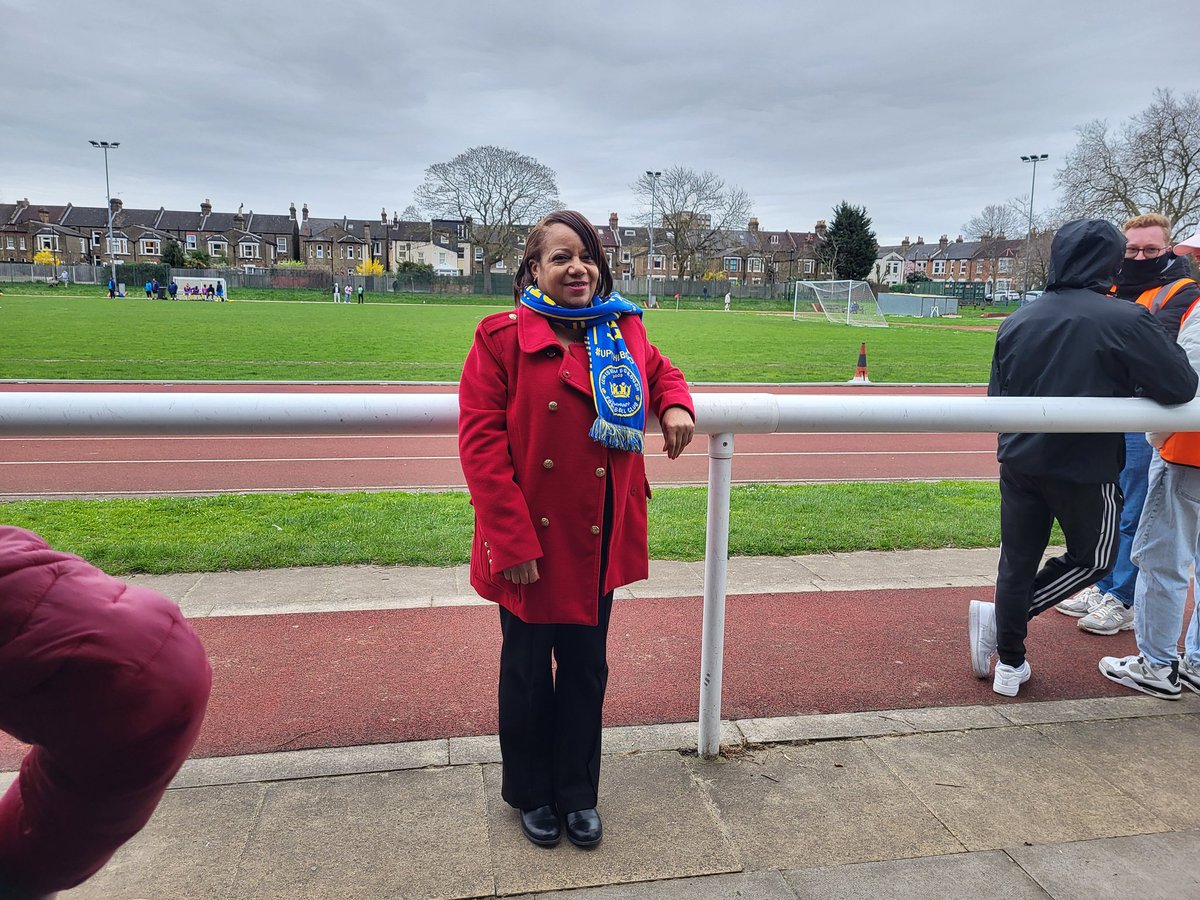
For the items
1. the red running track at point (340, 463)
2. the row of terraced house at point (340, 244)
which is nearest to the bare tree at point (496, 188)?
the row of terraced house at point (340, 244)

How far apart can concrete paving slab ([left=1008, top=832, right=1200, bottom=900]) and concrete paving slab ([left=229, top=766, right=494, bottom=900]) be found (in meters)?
1.43

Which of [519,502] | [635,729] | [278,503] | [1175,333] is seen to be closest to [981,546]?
[1175,333]

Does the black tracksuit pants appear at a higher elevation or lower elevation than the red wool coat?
lower

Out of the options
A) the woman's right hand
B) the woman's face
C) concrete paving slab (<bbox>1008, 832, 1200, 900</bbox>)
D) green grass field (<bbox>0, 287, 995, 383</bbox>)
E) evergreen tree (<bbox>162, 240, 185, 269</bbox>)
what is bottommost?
concrete paving slab (<bbox>1008, 832, 1200, 900</bbox>)

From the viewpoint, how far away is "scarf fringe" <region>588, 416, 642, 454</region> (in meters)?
2.10

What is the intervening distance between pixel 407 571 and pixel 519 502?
2.77 meters

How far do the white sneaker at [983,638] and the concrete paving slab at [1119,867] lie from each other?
1037mm

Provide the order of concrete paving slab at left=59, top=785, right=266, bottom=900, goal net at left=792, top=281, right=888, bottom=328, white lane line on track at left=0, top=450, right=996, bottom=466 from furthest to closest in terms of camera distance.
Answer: goal net at left=792, top=281, right=888, bottom=328, white lane line on track at left=0, top=450, right=996, bottom=466, concrete paving slab at left=59, top=785, right=266, bottom=900

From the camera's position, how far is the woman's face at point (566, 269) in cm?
222

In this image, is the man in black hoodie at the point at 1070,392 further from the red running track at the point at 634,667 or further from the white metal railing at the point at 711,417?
the red running track at the point at 634,667

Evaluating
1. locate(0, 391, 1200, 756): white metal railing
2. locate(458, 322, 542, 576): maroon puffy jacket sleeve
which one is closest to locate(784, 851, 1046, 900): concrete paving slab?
locate(0, 391, 1200, 756): white metal railing

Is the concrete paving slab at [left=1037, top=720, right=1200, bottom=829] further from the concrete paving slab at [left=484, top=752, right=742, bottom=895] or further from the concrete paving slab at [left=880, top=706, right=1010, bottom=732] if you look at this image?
the concrete paving slab at [left=484, top=752, right=742, bottom=895]

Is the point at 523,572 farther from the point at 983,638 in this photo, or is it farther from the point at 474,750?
the point at 983,638

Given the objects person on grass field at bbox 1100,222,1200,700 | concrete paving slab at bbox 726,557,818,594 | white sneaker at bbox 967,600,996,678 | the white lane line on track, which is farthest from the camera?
the white lane line on track
